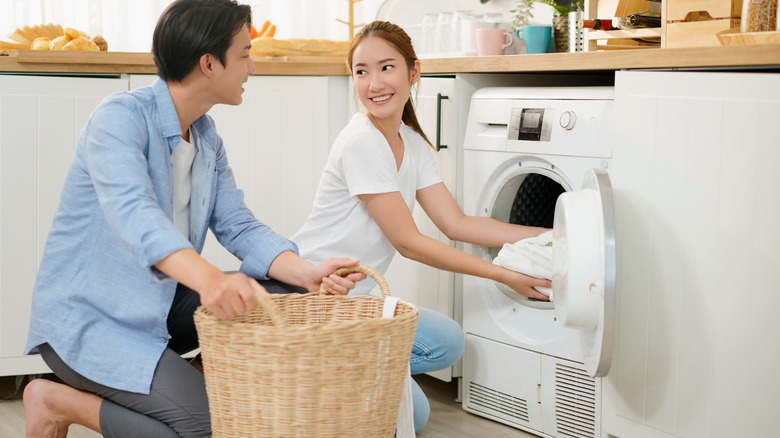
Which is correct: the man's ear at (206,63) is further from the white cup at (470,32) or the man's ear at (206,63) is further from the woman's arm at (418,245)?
the white cup at (470,32)

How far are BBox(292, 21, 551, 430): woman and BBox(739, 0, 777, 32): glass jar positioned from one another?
0.63m

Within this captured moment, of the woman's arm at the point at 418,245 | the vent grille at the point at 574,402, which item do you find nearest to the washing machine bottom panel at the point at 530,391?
the vent grille at the point at 574,402

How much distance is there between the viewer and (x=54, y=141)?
232cm

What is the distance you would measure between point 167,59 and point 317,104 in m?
1.10

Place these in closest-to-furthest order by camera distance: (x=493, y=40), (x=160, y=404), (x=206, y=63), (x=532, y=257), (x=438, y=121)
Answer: (x=160, y=404) → (x=206, y=63) → (x=532, y=257) → (x=438, y=121) → (x=493, y=40)

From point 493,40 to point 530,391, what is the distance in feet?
3.17

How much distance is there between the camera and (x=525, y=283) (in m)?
1.94

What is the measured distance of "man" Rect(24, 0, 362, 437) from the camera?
1491mm

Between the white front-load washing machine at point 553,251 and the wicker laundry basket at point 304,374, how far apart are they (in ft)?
1.39

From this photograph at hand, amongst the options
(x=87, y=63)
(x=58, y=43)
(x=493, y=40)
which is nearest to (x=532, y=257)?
(x=493, y=40)

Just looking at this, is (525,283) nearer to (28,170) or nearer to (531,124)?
(531,124)

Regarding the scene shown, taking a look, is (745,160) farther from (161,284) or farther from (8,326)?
(8,326)

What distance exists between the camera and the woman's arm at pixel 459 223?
6.90 ft

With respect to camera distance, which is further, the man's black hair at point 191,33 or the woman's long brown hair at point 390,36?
the woman's long brown hair at point 390,36
